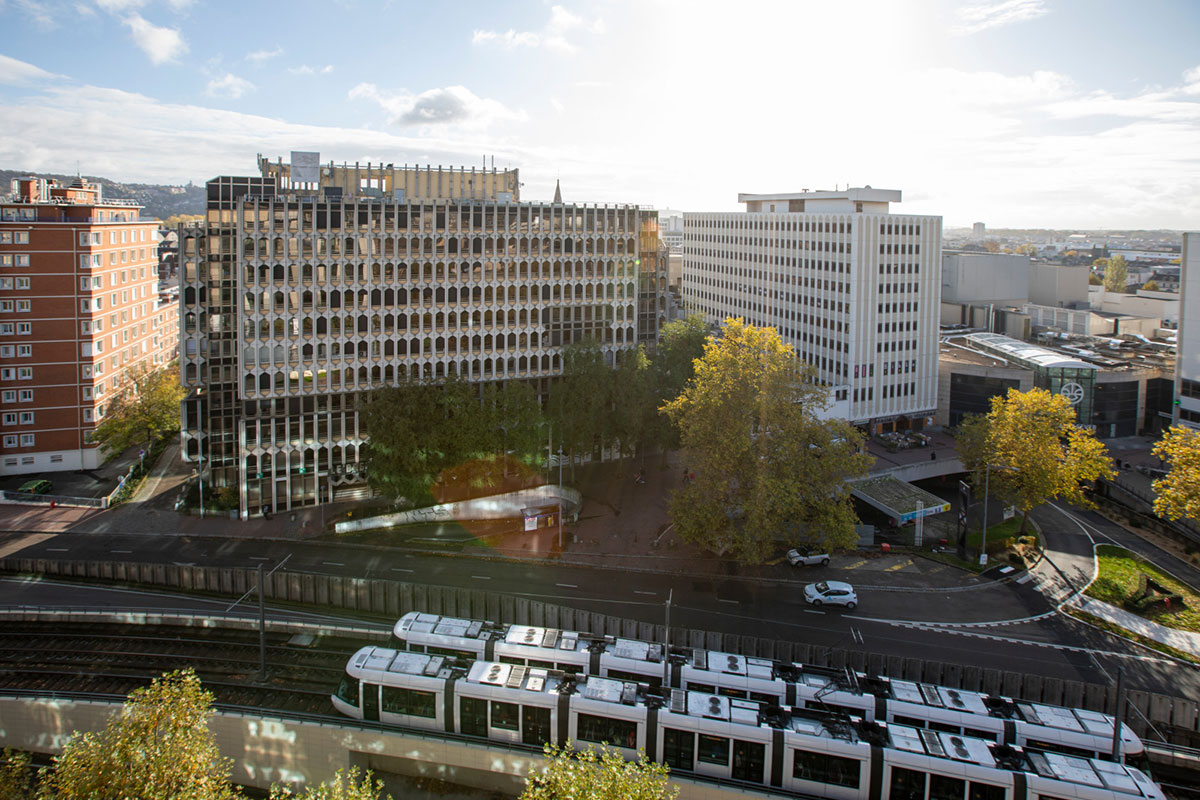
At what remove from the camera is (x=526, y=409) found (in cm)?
6419

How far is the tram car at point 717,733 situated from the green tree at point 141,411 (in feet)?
154

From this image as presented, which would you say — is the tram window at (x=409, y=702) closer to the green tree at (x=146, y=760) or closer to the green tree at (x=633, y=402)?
the green tree at (x=146, y=760)

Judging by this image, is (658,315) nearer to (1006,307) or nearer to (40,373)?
(40,373)

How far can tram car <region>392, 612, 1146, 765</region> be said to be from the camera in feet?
112

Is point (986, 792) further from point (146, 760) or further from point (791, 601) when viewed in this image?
point (146, 760)

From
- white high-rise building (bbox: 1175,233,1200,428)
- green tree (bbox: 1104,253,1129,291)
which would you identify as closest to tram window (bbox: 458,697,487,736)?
white high-rise building (bbox: 1175,233,1200,428)

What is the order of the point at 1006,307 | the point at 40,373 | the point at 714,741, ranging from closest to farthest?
the point at 714,741 < the point at 40,373 < the point at 1006,307

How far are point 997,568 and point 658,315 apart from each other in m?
39.4

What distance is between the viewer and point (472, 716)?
36281 mm

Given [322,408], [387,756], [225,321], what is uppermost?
[225,321]

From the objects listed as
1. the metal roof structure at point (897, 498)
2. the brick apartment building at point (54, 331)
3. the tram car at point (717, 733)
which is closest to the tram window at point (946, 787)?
the tram car at point (717, 733)

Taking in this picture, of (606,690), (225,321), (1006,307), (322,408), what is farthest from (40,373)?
(1006,307)

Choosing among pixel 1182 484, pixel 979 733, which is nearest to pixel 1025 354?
pixel 1182 484

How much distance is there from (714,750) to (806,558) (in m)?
24.2
